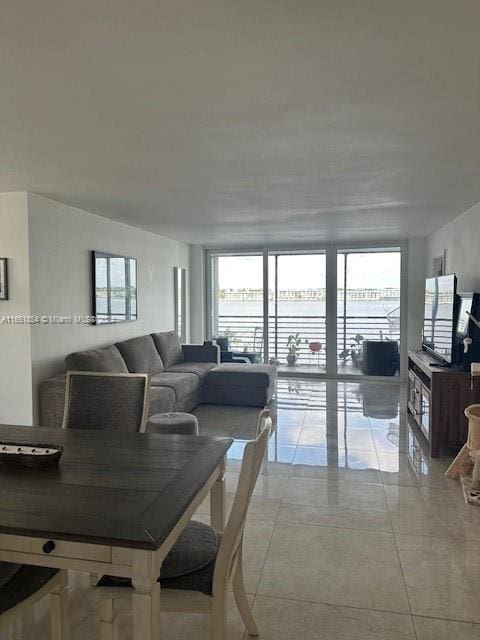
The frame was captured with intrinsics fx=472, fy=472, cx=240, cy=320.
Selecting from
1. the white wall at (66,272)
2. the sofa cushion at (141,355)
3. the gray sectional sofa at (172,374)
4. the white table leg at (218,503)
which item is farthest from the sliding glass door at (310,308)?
the white table leg at (218,503)

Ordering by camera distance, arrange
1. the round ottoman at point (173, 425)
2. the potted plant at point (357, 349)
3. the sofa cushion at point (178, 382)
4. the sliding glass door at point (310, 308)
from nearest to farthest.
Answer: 1. the round ottoman at point (173, 425)
2. the sofa cushion at point (178, 382)
3. the sliding glass door at point (310, 308)
4. the potted plant at point (357, 349)

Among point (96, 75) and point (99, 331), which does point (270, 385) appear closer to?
point (99, 331)

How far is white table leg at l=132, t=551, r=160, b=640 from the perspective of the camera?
4.11 ft

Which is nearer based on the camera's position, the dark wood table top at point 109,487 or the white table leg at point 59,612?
the dark wood table top at point 109,487

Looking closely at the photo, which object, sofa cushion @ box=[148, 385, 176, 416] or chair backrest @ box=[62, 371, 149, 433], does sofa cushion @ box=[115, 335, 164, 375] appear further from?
chair backrest @ box=[62, 371, 149, 433]

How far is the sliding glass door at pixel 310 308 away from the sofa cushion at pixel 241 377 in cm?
154

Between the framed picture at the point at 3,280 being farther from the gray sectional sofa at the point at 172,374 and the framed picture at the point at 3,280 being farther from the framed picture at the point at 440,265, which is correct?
the framed picture at the point at 440,265

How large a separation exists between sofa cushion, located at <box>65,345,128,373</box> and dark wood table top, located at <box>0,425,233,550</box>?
2.16m

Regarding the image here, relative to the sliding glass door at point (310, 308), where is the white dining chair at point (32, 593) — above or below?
below

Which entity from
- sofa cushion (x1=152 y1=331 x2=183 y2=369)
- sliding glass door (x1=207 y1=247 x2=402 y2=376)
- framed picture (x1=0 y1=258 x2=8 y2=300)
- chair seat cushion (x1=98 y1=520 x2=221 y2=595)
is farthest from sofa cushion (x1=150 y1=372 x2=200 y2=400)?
chair seat cushion (x1=98 y1=520 x2=221 y2=595)

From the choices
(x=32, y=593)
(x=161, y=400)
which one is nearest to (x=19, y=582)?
(x=32, y=593)

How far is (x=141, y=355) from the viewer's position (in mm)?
5484

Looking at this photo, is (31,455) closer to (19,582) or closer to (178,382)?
(19,582)

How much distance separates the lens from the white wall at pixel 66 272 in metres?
4.19
